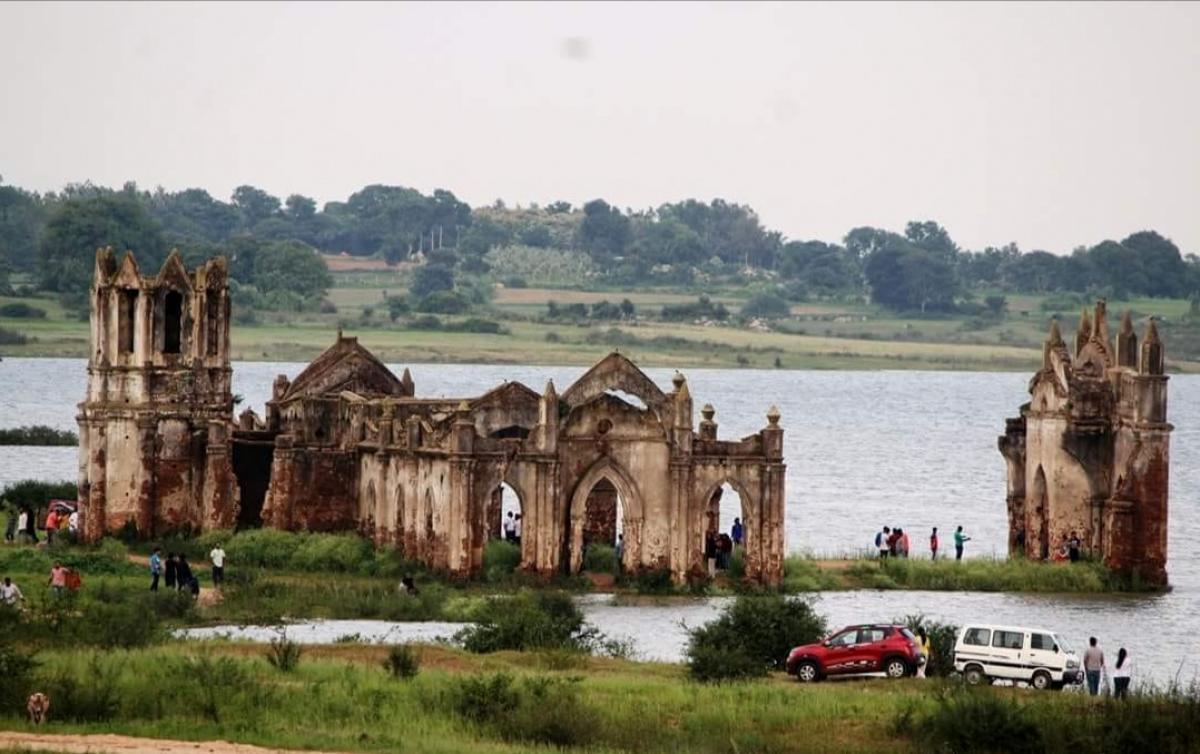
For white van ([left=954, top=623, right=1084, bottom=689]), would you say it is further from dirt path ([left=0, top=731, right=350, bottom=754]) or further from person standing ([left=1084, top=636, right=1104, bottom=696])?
dirt path ([left=0, top=731, right=350, bottom=754])

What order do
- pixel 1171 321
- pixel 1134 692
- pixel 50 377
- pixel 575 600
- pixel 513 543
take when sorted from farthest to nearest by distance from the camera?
1. pixel 1171 321
2. pixel 50 377
3. pixel 513 543
4. pixel 575 600
5. pixel 1134 692

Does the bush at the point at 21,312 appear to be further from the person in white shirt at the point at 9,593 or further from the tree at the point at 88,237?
the person in white shirt at the point at 9,593

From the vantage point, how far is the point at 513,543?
63.4m

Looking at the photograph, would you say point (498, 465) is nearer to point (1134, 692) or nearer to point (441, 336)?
point (1134, 692)

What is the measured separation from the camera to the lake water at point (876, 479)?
192 ft

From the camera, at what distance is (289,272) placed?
177250mm

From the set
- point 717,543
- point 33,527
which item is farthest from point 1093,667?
point 33,527

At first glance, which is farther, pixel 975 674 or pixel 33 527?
pixel 33 527

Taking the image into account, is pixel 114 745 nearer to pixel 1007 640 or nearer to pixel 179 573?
pixel 1007 640

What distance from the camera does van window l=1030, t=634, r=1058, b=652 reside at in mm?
45000

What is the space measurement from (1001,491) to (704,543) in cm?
4540

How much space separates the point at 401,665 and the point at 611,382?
19.6m

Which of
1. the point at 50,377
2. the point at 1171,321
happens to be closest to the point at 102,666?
the point at 50,377

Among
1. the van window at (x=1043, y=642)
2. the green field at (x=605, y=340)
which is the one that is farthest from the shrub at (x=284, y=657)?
the green field at (x=605, y=340)
